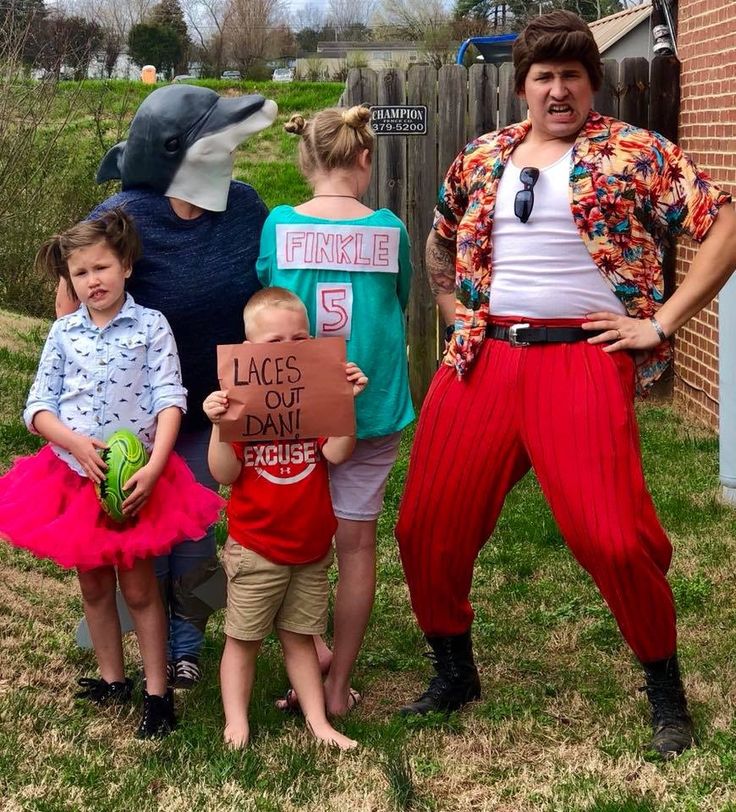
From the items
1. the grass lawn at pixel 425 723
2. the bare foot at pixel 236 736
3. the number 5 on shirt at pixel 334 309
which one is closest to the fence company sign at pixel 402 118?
the grass lawn at pixel 425 723

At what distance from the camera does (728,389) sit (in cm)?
642

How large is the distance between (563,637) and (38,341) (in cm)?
631

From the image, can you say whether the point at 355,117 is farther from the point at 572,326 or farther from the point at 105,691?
the point at 105,691

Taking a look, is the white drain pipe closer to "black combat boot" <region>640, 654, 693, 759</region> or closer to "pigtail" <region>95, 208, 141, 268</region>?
"black combat boot" <region>640, 654, 693, 759</region>

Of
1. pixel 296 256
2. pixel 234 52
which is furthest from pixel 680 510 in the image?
pixel 234 52

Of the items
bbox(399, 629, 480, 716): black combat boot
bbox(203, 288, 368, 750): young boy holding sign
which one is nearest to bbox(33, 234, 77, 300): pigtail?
bbox(203, 288, 368, 750): young boy holding sign

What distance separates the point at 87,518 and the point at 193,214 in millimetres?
1099

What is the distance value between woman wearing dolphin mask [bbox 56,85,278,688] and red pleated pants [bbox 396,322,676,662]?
0.82m

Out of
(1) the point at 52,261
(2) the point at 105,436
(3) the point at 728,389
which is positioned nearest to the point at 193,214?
(1) the point at 52,261

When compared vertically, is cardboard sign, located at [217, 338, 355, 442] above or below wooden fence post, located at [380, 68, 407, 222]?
below

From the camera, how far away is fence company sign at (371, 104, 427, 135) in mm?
8297

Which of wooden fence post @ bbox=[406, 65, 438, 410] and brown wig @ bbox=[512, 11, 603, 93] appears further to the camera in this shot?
wooden fence post @ bbox=[406, 65, 438, 410]

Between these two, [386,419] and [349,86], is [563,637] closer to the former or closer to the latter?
[386,419]

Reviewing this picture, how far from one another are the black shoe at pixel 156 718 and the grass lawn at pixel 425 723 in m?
0.06
